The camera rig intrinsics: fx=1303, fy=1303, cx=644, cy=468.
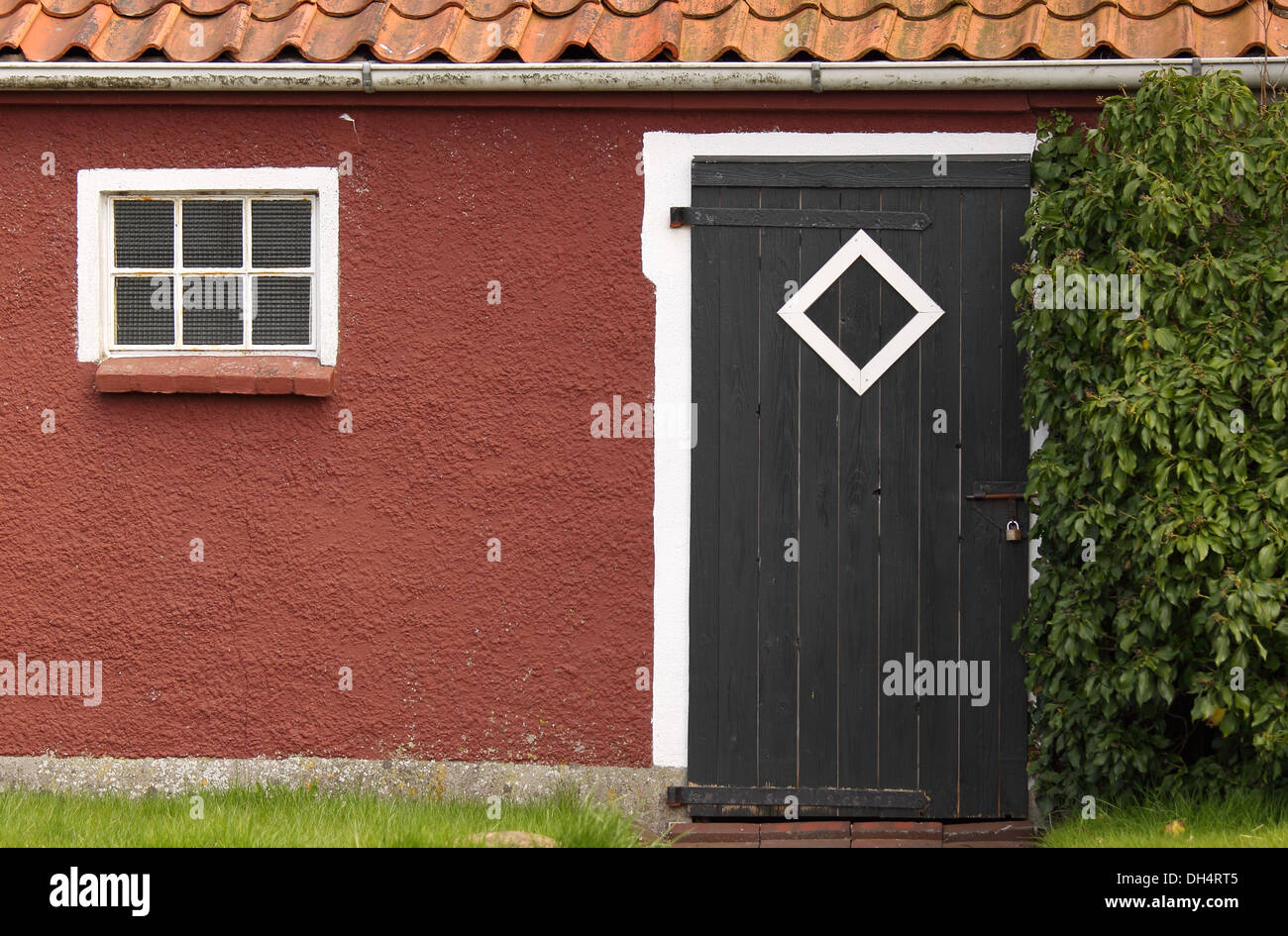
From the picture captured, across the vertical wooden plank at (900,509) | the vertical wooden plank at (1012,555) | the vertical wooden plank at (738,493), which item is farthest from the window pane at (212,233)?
the vertical wooden plank at (1012,555)

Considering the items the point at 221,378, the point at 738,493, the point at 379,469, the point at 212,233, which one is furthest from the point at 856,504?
the point at 212,233

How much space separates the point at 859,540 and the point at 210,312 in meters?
2.78

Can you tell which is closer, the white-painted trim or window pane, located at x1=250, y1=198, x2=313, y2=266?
the white-painted trim

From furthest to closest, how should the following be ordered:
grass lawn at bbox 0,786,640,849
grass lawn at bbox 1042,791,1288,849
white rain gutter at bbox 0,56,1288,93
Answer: white rain gutter at bbox 0,56,1288,93, grass lawn at bbox 0,786,640,849, grass lawn at bbox 1042,791,1288,849

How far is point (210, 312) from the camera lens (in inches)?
209

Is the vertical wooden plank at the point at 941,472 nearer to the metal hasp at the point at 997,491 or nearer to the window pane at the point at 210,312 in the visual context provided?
the metal hasp at the point at 997,491

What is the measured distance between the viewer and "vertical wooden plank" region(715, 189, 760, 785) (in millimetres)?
5141

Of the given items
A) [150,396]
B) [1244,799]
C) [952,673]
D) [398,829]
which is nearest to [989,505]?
[952,673]

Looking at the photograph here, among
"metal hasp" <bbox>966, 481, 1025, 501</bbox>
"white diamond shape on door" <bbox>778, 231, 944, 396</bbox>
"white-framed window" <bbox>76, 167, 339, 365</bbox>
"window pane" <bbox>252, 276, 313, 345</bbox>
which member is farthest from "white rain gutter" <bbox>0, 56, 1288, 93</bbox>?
"metal hasp" <bbox>966, 481, 1025, 501</bbox>

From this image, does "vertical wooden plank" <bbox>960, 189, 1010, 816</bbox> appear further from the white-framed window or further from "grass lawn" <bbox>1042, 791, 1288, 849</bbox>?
the white-framed window

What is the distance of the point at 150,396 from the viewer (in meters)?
5.25

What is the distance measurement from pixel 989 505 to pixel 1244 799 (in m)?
1.37

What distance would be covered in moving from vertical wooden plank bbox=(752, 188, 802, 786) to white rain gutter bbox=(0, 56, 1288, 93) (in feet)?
1.59

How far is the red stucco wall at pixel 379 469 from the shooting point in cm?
518
